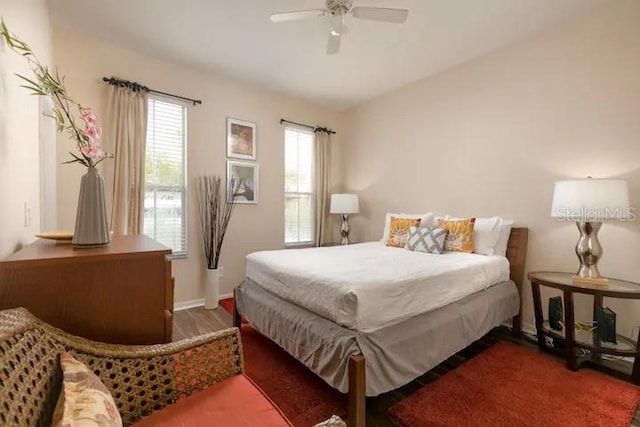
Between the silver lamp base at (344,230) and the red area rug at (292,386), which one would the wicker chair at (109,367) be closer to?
the red area rug at (292,386)

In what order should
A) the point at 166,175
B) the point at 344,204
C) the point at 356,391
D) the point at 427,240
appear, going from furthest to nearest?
the point at 344,204 → the point at 166,175 → the point at 427,240 → the point at 356,391

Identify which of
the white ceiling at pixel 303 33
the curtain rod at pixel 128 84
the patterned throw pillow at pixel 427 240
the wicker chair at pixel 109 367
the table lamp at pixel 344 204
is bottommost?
the wicker chair at pixel 109 367

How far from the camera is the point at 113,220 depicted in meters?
2.81

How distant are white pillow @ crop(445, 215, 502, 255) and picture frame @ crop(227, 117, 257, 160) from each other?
2745 mm

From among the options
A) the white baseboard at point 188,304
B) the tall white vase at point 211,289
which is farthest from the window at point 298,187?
the white baseboard at point 188,304

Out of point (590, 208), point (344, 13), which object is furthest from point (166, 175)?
point (590, 208)

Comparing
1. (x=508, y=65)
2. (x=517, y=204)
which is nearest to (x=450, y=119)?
(x=508, y=65)

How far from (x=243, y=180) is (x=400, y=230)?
2.04 m

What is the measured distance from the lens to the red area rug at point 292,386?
162 centimetres

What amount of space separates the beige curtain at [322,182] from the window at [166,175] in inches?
73.5

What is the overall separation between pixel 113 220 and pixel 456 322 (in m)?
3.12

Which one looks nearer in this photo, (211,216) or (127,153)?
(127,153)

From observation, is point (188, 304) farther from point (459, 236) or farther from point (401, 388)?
point (459, 236)

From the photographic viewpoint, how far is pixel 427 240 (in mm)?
2854
